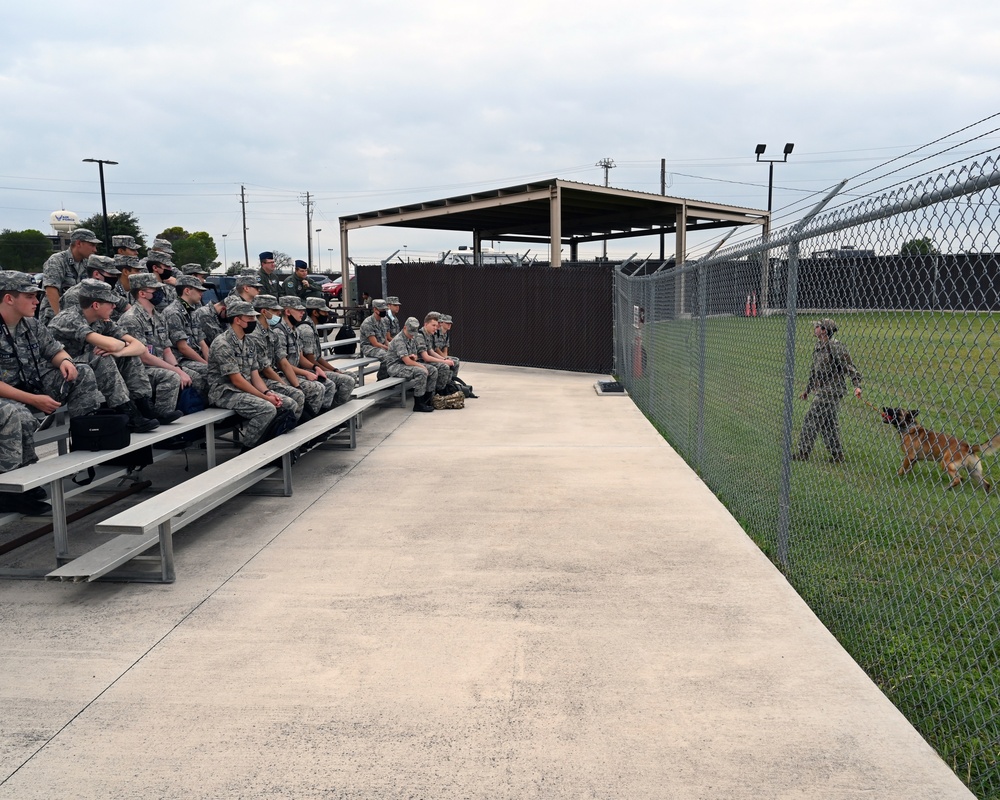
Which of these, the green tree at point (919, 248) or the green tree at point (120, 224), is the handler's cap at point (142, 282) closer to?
the green tree at point (919, 248)

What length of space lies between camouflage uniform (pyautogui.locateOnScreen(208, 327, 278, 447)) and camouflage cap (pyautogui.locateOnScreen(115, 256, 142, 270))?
47.3 inches

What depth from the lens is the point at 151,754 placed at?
2756 millimetres

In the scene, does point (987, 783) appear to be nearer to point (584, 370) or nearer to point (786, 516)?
point (786, 516)

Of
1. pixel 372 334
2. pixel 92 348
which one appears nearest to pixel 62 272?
pixel 92 348

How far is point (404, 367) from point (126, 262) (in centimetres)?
449

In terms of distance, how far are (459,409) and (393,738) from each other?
8455 millimetres

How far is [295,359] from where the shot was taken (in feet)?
26.1

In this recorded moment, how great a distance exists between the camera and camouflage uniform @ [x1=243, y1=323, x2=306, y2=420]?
22.6 ft

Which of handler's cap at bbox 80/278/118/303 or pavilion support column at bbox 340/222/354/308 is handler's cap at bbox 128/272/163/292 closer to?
handler's cap at bbox 80/278/118/303

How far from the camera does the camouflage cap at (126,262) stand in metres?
6.81

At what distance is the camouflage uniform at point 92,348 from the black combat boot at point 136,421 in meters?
0.05

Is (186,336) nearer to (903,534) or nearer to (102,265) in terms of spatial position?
(102,265)

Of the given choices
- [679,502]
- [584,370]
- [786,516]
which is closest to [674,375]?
[679,502]

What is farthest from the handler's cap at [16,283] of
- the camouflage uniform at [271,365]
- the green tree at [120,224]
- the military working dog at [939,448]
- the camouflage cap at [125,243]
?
the green tree at [120,224]
